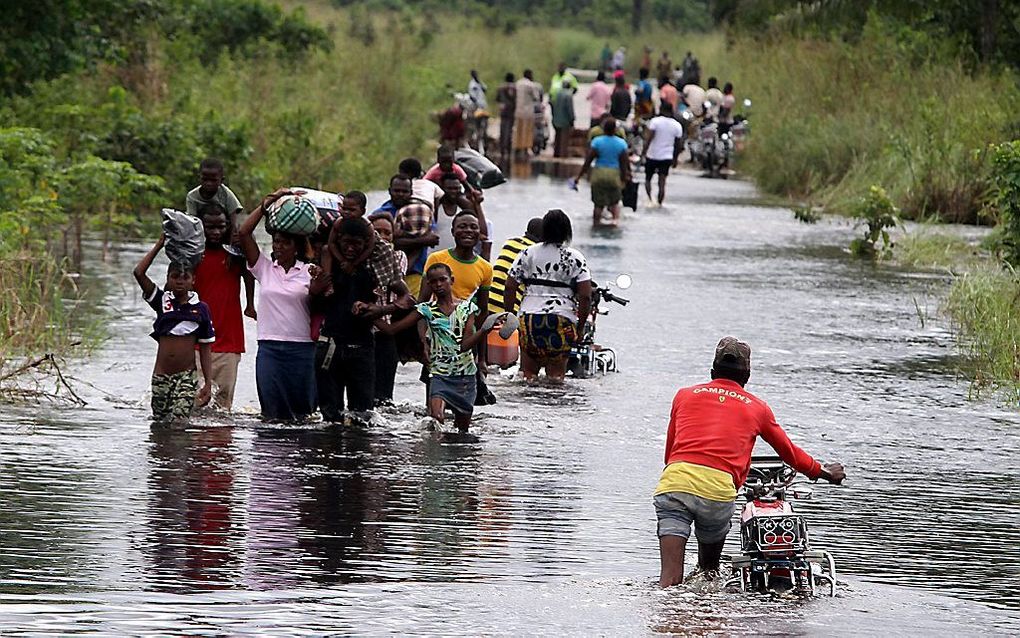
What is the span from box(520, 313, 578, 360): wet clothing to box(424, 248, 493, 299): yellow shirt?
4.22 feet

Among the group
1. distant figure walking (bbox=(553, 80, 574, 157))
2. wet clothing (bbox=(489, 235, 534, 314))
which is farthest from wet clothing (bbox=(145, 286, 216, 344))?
distant figure walking (bbox=(553, 80, 574, 157))

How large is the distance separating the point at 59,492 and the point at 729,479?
3.75m

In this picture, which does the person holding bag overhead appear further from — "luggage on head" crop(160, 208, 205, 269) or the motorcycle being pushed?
the motorcycle being pushed

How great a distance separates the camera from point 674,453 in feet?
28.0

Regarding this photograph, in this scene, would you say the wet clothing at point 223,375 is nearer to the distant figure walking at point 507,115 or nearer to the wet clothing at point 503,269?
the wet clothing at point 503,269

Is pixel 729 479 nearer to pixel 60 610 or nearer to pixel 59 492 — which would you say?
pixel 60 610

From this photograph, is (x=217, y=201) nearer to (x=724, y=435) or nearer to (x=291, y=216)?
(x=291, y=216)

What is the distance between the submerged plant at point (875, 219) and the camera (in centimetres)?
2483

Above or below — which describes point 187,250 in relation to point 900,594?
above

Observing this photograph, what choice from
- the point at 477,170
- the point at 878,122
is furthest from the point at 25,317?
the point at 878,122

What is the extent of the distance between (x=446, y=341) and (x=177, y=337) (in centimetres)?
173

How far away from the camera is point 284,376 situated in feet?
39.7

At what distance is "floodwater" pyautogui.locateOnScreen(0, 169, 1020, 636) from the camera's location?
26.5ft

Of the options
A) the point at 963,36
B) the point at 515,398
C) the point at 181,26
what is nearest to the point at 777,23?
the point at 963,36
